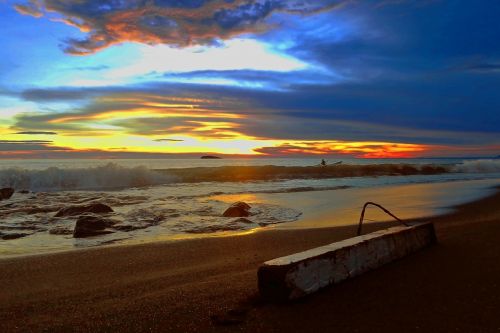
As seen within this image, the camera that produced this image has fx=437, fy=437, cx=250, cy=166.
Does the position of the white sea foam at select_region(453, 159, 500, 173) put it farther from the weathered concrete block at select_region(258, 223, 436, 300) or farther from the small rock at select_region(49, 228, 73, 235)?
the weathered concrete block at select_region(258, 223, 436, 300)

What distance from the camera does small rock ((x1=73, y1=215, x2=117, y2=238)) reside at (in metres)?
7.96

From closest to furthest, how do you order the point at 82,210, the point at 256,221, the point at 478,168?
the point at 256,221 < the point at 82,210 < the point at 478,168

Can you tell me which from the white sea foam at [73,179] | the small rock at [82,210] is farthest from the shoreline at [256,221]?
the white sea foam at [73,179]

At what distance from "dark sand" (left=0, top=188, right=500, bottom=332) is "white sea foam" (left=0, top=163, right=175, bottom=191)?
19306 millimetres

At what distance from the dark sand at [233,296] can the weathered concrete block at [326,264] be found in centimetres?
8

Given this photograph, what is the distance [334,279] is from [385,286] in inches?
17.7

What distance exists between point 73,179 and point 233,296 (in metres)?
23.2

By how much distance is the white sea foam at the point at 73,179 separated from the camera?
24.2 meters

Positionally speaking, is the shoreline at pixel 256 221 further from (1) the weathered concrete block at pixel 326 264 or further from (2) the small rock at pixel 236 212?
(1) the weathered concrete block at pixel 326 264

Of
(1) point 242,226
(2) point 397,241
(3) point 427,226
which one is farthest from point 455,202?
(2) point 397,241

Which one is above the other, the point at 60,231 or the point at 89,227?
the point at 89,227

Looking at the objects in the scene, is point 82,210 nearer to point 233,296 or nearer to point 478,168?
point 233,296

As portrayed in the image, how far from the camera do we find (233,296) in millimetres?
3543

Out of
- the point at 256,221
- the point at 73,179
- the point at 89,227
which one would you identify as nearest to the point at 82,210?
the point at 89,227
